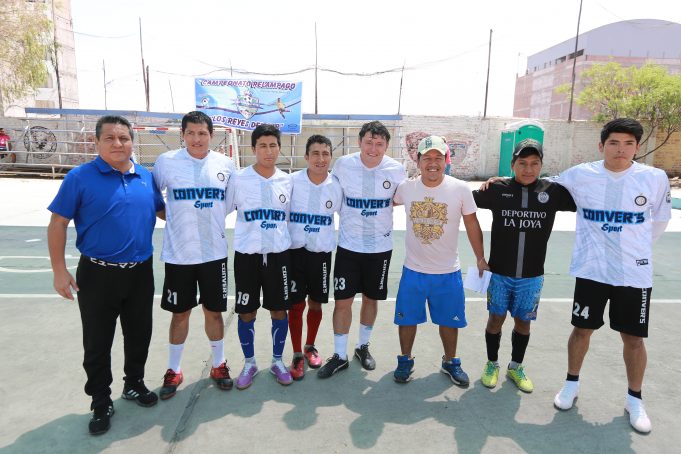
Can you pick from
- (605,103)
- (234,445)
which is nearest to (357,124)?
(605,103)

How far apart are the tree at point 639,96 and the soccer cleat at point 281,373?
74.6ft

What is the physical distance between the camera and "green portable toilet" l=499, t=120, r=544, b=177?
18.9 metres

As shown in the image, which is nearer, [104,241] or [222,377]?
[104,241]

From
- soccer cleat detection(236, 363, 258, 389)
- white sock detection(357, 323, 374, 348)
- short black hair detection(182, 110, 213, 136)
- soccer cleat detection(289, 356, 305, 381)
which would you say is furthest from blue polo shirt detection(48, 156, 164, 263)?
Result: white sock detection(357, 323, 374, 348)

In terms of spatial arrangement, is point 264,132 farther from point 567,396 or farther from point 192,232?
point 567,396

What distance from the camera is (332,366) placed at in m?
3.47

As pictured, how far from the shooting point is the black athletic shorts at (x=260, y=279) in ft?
10.8

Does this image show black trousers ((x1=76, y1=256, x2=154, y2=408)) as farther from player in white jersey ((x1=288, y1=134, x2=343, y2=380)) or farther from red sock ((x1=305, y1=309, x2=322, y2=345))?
red sock ((x1=305, y1=309, x2=322, y2=345))

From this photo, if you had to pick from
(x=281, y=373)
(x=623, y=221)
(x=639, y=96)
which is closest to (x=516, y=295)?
(x=623, y=221)

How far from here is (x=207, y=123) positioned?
3199 mm

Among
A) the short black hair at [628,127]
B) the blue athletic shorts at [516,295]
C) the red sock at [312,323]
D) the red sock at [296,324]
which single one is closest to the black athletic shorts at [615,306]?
the blue athletic shorts at [516,295]

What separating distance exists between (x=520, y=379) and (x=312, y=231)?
6.41 ft

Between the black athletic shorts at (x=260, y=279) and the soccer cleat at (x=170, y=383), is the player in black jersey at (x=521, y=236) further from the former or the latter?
the soccer cleat at (x=170, y=383)

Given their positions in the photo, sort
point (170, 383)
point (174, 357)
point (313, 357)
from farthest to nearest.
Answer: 1. point (313, 357)
2. point (174, 357)
3. point (170, 383)
